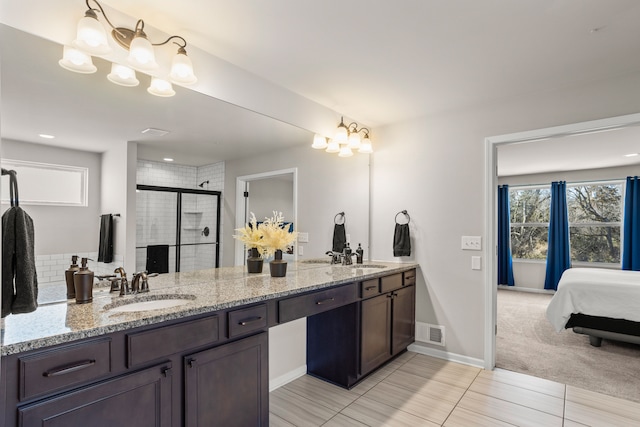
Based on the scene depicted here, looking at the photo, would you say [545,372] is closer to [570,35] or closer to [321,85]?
[570,35]

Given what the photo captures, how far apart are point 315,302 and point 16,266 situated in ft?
4.94

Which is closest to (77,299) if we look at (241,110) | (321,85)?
(241,110)

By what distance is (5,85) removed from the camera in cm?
141

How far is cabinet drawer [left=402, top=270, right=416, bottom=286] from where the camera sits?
3.24m

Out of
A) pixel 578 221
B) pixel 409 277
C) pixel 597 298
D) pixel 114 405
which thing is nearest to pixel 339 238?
pixel 409 277

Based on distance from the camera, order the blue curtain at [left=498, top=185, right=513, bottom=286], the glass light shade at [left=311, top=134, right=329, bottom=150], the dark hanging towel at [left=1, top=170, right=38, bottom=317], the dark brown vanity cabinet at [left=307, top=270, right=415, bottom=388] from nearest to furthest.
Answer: the dark hanging towel at [left=1, top=170, right=38, bottom=317] < the dark brown vanity cabinet at [left=307, top=270, right=415, bottom=388] < the glass light shade at [left=311, top=134, right=329, bottom=150] < the blue curtain at [left=498, top=185, right=513, bottom=286]

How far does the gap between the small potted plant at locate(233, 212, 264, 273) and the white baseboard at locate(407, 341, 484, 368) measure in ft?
6.29

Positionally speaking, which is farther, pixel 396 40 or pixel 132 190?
pixel 396 40

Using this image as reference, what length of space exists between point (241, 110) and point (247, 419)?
195 cm

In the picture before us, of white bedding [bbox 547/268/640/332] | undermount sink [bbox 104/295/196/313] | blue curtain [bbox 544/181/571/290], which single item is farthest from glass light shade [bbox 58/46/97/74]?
blue curtain [bbox 544/181/571/290]

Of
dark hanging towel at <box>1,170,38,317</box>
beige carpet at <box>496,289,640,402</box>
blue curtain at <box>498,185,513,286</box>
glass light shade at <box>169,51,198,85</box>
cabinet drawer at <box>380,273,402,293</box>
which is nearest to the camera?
dark hanging towel at <box>1,170,38,317</box>

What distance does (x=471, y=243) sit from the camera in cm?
313

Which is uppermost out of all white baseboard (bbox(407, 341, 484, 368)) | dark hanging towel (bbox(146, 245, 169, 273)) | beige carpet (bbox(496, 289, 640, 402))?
dark hanging towel (bbox(146, 245, 169, 273))

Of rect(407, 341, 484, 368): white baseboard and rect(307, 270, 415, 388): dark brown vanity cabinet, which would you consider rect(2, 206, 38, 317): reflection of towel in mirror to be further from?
rect(407, 341, 484, 368): white baseboard
